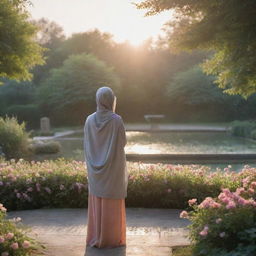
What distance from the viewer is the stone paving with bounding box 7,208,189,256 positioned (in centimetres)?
463

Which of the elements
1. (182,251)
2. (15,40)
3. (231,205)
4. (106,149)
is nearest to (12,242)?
(106,149)

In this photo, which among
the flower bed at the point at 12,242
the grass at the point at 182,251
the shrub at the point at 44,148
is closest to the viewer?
the flower bed at the point at 12,242

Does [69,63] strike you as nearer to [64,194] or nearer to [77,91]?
[77,91]

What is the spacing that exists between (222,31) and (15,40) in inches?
288

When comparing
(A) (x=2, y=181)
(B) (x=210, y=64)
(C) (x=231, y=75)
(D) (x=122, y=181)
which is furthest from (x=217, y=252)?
(A) (x=2, y=181)

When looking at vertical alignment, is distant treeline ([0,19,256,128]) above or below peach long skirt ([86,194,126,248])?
above

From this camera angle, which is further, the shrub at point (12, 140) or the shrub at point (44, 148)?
the shrub at point (44, 148)

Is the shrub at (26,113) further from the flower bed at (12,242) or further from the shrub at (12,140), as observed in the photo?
the flower bed at (12,242)

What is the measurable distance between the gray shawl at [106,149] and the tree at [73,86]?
1135 inches

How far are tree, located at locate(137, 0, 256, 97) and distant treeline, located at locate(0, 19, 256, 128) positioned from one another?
27287 millimetres

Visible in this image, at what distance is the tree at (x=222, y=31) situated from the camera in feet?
18.2

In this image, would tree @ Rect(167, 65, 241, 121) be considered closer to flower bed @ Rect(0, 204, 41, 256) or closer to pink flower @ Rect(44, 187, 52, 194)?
pink flower @ Rect(44, 187, 52, 194)

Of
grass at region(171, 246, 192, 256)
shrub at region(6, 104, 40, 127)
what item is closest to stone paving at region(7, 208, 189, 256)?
grass at region(171, 246, 192, 256)

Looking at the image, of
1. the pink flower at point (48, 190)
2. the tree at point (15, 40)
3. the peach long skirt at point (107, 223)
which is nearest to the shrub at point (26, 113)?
the tree at point (15, 40)
